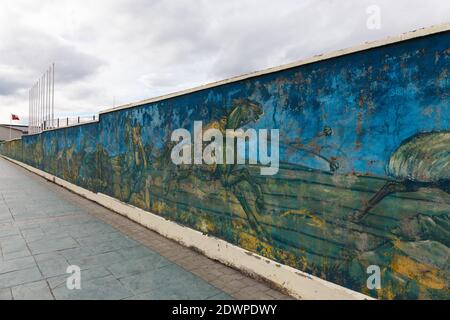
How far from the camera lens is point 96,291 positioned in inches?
144

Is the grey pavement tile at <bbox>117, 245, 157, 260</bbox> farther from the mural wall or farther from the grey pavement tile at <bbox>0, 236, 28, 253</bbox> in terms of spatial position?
the grey pavement tile at <bbox>0, 236, 28, 253</bbox>

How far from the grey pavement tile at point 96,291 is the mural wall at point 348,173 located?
174 cm

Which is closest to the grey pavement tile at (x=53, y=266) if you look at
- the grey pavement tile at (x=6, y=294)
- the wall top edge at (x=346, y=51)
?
the grey pavement tile at (x=6, y=294)

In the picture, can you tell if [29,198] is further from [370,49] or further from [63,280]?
[370,49]

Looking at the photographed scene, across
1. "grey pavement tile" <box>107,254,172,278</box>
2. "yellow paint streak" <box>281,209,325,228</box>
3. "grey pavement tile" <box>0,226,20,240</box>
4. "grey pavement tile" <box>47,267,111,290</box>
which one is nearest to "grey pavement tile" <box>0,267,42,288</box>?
"grey pavement tile" <box>47,267,111,290</box>

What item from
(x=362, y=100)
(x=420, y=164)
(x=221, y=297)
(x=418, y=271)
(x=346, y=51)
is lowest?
(x=221, y=297)

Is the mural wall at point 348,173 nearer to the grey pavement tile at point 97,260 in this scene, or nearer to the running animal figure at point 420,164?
the running animal figure at point 420,164

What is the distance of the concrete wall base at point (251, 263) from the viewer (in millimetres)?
3330

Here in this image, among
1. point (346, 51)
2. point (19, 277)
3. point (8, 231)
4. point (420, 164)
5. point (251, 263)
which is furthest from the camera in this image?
point (8, 231)

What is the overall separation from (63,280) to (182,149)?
114 inches

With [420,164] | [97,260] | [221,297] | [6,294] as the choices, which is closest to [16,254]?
[97,260]

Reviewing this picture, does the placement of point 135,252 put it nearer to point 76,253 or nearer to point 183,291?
point 76,253

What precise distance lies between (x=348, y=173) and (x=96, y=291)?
3383mm
